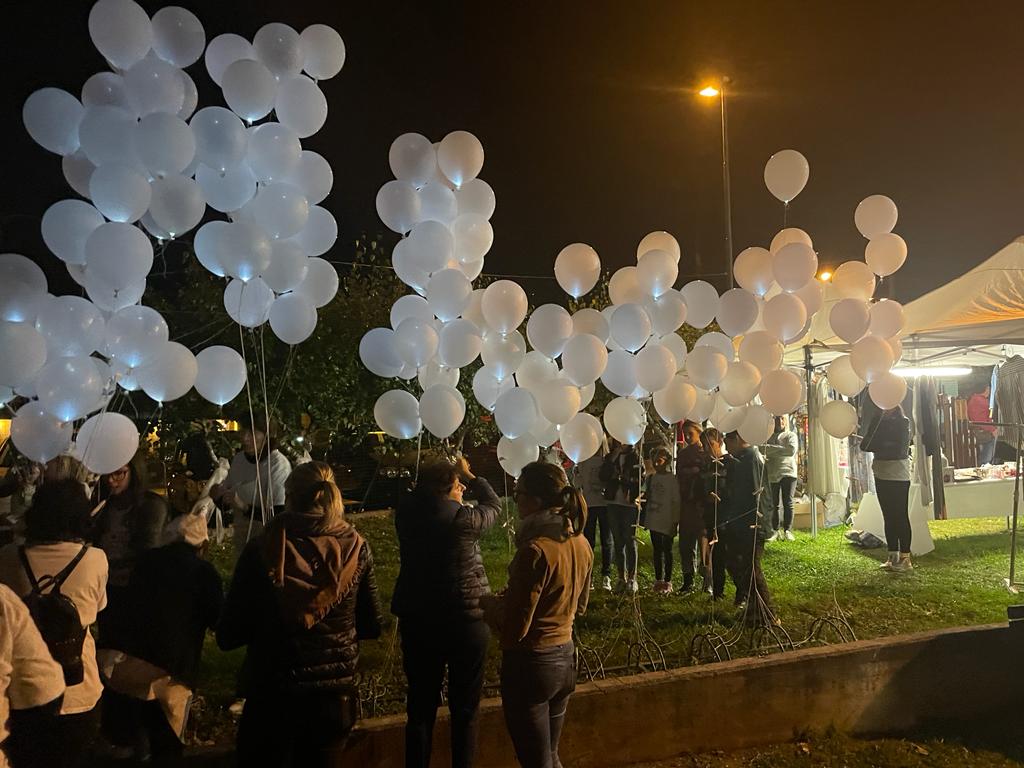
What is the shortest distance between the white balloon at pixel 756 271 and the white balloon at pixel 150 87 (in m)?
3.39

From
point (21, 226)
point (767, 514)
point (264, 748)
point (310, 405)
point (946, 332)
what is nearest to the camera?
point (264, 748)

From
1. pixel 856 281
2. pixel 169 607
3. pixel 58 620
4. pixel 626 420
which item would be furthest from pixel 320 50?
pixel 856 281

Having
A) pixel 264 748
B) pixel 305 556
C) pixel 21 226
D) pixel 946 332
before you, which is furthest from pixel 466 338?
pixel 946 332

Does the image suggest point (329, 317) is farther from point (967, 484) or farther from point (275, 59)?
point (967, 484)

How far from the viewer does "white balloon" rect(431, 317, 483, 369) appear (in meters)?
3.61

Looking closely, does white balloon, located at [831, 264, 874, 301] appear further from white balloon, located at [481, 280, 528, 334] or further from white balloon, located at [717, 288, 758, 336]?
white balloon, located at [481, 280, 528, 334]

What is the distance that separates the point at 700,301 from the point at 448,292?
174 cm

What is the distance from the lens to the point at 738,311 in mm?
4152

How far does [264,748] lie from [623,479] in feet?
13.3

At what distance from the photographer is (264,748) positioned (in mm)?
2260

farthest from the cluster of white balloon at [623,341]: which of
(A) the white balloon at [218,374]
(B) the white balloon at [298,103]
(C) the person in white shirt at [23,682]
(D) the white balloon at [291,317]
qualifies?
(C) the person in white shirt at [23,682]

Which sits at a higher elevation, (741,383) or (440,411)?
(741,383)

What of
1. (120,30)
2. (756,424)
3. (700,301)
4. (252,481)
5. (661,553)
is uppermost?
(120,30)

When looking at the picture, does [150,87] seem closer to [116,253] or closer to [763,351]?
[116,253]
